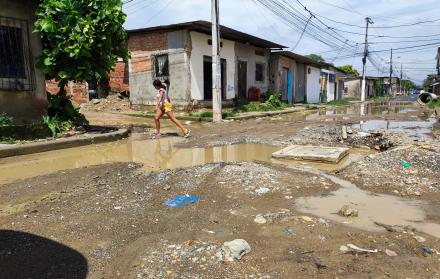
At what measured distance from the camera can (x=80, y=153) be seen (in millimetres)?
7422

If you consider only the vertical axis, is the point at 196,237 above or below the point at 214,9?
below

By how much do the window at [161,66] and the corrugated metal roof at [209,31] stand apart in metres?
1.27

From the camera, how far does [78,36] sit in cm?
796

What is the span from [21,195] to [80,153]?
2.98 metres

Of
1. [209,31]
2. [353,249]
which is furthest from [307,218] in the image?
[209,31]

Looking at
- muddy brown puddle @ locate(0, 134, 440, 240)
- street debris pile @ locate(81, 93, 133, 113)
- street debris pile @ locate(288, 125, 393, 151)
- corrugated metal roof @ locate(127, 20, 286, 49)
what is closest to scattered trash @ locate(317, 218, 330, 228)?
muddy brown puddle @ locate(0, 134, 440, 240)

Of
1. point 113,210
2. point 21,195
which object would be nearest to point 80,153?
point 21,195

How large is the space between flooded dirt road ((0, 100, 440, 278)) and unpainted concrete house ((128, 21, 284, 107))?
10444mm

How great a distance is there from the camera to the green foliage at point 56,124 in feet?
27.2

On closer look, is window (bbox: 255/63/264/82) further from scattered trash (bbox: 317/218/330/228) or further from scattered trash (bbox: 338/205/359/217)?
scattered trash (bbox: 317/218/330/228)

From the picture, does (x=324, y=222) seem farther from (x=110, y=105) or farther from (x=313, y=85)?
(x=313, y=85)

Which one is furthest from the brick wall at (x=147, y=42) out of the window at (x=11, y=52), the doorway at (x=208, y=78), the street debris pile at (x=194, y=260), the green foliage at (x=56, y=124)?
the street debris pile at (x=194, y=260)

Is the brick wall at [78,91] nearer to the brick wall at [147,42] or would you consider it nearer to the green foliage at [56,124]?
the brick wall at [147,42]

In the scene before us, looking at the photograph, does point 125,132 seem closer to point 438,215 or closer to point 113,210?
point 113,210
